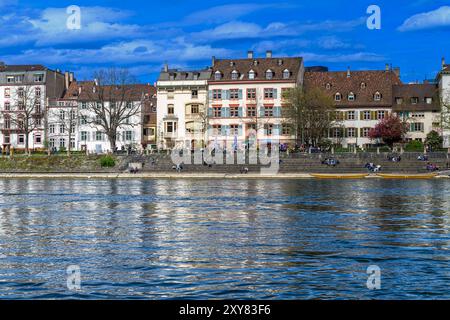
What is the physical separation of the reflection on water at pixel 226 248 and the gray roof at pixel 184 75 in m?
70.1

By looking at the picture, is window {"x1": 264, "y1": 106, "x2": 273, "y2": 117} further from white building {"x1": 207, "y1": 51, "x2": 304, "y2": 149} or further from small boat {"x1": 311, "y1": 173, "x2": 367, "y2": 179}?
small boat {"x1": 311, "y1": 173, "x2": 367, "y2": 179}

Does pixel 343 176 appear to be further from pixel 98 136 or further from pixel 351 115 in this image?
pixel 98 136

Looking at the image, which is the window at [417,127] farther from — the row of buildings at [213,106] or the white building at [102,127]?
the white building at [102,127]

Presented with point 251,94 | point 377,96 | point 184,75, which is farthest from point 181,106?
point 377,96

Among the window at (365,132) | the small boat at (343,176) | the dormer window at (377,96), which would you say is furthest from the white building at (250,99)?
the small boat at (343,176)

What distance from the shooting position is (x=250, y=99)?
110750 millimetres

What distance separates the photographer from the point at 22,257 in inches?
873

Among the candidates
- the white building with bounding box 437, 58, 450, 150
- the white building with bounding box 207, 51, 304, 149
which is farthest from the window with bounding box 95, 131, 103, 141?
the white building with bounding box 437, 58, 450, 150

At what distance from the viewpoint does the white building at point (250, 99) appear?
4321 inches

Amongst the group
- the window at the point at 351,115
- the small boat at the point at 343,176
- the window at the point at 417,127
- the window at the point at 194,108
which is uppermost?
the window at the point at 194,108

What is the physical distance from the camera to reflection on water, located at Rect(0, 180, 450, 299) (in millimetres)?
17547
